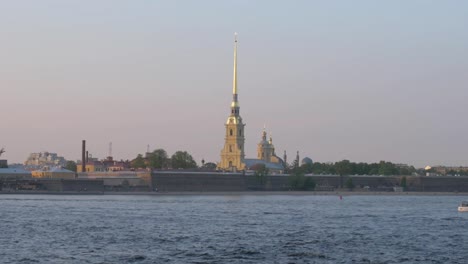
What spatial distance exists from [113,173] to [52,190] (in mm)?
18207

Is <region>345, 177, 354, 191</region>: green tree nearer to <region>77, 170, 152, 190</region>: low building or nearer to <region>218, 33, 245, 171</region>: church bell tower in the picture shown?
<region>218, 33, 245, 171</region>: church bell tower

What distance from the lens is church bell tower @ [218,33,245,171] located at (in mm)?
190375

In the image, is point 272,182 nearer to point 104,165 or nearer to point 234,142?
point 234,142

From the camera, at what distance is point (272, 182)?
174 meters

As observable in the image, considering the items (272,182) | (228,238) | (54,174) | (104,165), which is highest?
(104,165)

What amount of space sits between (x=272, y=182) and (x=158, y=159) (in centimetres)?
1957

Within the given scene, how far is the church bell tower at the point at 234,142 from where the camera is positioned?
19038 cm

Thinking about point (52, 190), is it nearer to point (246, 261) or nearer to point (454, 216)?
point (454, 216)

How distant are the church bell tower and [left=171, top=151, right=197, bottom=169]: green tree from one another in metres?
7.36

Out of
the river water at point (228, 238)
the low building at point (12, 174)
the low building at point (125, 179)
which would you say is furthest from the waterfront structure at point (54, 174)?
the river water at point (228, 238)

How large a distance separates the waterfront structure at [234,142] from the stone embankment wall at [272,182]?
16.2 meters

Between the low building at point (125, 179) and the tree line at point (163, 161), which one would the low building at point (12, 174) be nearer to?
the low building at point (125, 179)

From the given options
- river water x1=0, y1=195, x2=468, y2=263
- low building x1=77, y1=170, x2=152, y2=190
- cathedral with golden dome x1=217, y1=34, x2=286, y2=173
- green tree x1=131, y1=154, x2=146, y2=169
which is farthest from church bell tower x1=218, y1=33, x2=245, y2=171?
river water x1=0, y1=195, x2=468, y2=263

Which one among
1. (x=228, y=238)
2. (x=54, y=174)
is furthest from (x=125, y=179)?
(x=228, y=238)
